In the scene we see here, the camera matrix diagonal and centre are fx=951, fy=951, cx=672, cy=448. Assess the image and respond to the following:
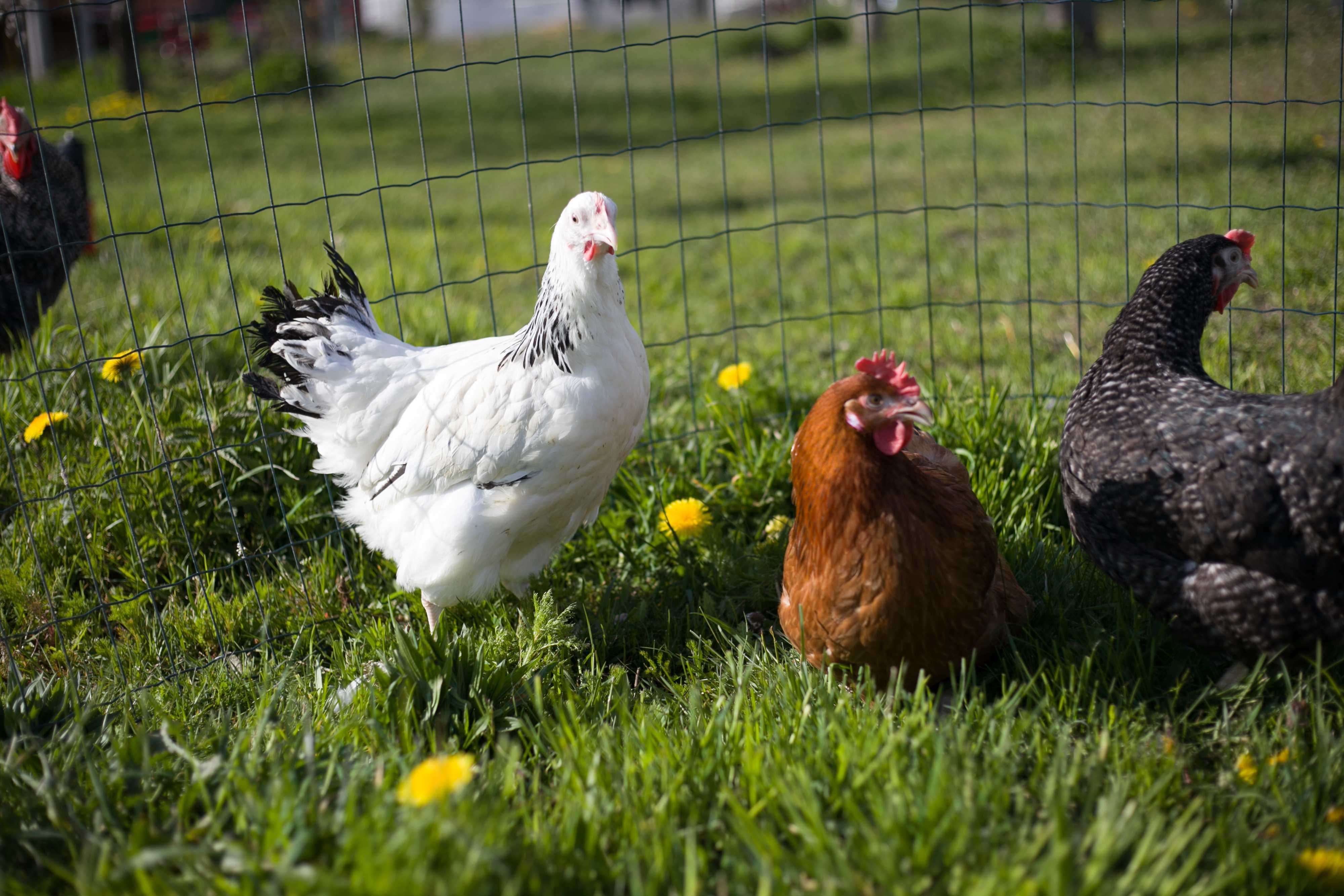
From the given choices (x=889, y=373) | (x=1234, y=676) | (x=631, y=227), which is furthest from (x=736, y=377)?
(x=631, y=227)

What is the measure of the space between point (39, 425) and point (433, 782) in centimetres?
260

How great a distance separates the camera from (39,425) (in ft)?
11.4

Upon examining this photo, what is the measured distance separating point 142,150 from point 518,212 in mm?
6162

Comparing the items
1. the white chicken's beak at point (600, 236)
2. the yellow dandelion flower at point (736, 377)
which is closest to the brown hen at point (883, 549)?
the white chicken's beak at point (600, 236)

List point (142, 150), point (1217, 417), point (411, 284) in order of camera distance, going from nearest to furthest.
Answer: point (1217, 417) < point (411, 284) < point (142, 150)

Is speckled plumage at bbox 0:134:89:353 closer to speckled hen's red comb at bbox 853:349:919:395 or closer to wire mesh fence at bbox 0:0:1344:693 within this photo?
wire mesh fence at bbox 0:0:1344:693

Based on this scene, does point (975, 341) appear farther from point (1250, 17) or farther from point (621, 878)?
point (1250, 17)

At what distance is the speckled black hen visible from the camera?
231 centimetres

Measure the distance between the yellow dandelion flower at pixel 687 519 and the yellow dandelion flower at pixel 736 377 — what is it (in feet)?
2.51

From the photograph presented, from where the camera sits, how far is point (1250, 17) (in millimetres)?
12602

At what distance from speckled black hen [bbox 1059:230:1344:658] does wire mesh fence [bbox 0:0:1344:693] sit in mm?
678

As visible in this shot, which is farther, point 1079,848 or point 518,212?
point 518,212

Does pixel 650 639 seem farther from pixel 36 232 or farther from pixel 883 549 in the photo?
pixel 36 232

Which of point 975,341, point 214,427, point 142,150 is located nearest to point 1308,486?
point 975,341
